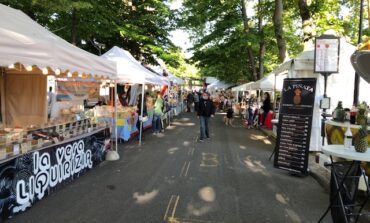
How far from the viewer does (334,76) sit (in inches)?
430

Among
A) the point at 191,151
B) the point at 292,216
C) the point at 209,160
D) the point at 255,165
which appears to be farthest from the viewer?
the point at 191,151

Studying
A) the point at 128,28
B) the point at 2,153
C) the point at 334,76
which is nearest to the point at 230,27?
the point at 128,28

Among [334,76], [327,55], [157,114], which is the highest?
[327,55]

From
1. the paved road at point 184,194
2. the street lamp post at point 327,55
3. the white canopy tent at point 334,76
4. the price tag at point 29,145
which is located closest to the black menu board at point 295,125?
the paved road at point 184,194

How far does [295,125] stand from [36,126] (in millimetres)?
5638

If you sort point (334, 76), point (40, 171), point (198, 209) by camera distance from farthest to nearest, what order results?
1. point (334, 76)
2. point (40, 171)
3. point (198, 209)

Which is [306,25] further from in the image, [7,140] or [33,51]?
[7,140]

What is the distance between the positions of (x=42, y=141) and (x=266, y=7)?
16328mm

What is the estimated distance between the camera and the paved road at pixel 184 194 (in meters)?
5.01

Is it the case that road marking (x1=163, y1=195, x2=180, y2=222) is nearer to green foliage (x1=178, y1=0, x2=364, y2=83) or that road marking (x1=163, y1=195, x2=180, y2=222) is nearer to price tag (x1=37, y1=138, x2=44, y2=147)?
price tag (x1=37, y1=138, x2=44, y2=147)

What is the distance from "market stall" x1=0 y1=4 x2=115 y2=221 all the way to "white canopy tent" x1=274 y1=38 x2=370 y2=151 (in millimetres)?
5828

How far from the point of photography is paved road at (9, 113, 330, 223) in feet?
16.4

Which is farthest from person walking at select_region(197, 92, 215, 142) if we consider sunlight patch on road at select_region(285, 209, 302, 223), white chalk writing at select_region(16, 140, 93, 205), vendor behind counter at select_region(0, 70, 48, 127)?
sunlight patch on road at select_region(285, 209, 302, 223)

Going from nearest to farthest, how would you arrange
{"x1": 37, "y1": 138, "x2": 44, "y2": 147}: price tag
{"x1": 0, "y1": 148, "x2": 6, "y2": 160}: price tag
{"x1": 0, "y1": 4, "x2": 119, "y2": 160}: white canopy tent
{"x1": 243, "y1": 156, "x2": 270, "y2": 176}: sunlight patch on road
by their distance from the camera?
{"x1": 0, "y1": 4, "x2": 119, "y2": 160}: white canopy tent, {"x1": 0, "y1": 148, "x2": 6, "y2": 160}: price tag, {"x1": 37, "y1": 138, "x2": 44, "y2": 147}: price tag, {"x1": 243, "y1": 156, "x2": 270, "y2": 176}: sunlight patch on road
